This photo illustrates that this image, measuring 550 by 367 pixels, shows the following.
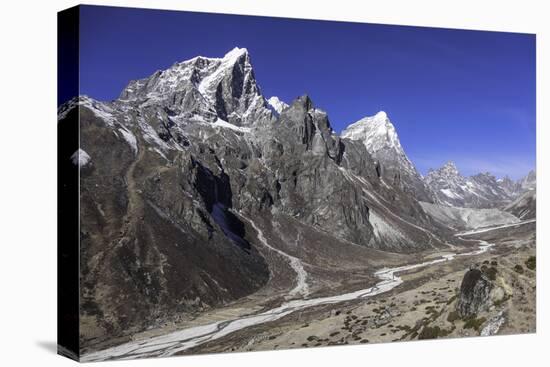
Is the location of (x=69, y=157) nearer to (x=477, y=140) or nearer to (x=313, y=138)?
(x=477, y=140)

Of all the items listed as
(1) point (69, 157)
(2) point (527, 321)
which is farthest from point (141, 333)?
(2) point (527, 321)

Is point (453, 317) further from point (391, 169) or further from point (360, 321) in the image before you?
point (391, 169)

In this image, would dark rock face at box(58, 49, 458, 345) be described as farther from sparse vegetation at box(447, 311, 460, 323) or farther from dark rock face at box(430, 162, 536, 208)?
sparse vegetation at box(447, 311, 460, 323)

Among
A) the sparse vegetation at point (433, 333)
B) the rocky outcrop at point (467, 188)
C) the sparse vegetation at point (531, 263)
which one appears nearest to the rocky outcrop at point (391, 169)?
the rocky outcrop at point (467, 188)

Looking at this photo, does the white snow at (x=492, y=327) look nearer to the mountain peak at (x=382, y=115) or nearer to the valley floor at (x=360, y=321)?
the valley floor at (x=360, y=321)

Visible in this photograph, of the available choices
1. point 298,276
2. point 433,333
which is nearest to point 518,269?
point 433,333

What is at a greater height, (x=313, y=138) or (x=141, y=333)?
(x=313, y=138)
